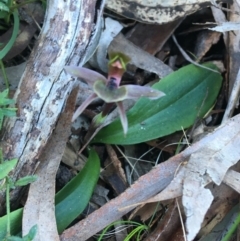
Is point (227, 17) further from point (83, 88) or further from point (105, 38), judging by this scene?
point (83, 88)

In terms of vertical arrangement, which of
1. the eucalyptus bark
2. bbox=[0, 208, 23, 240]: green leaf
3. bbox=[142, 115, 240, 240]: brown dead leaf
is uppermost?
the eucalyptus bark

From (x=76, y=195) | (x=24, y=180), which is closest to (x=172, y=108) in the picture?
(x=76, y=195)

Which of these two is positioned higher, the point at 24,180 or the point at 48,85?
the point at 48,85

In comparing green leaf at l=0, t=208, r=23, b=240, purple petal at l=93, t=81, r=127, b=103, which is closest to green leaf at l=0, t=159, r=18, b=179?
green leaf at l=0, t=208, r=23, b=240

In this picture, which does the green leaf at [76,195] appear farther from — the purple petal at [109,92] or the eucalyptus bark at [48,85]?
the purple petal at [109,92]

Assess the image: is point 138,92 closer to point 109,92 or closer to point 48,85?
point 109,92

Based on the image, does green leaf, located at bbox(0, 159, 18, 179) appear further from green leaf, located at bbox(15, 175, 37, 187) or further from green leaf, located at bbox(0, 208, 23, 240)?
green leaf, located at bbox(0, 208, 23, 240)
